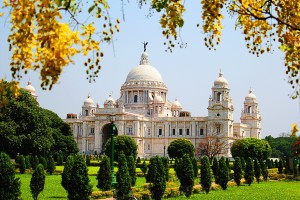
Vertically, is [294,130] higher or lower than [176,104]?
lower

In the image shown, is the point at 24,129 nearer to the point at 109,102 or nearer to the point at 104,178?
the point at 104,178

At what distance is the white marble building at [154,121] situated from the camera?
6950 centimetres

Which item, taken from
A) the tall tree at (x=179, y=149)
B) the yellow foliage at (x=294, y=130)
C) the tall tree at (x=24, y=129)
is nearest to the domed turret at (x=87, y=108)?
the tall tree at (x=179, y=149)

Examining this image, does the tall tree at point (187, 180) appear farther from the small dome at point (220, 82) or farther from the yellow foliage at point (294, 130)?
the small dome at point (220, 82)

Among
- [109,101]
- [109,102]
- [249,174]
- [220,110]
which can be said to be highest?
[109,101]

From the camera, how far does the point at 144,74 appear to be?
8319 cm

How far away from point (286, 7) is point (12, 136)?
34.0 meters

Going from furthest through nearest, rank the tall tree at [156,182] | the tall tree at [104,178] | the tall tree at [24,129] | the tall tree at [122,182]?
the tall tree at [24,129], the tall tree at [104,178], the tall tree at [156,182], the tall tree at [122,182]

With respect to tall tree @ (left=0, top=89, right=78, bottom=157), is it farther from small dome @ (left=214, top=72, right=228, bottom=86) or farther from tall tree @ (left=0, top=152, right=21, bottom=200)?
small dome @ (left=214, top=72, right=228, bottom=86)

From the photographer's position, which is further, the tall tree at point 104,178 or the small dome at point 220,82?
the small dome at point 220,82

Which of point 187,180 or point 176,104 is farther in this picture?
point 176,104

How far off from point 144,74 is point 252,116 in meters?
17.9

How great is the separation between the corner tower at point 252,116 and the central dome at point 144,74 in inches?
596

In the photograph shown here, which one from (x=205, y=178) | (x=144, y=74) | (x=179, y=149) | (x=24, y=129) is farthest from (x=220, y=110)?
(x=205, y=178)
